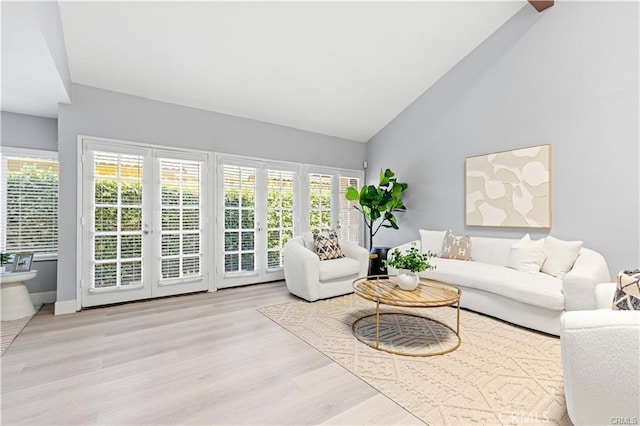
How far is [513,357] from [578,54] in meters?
3.56

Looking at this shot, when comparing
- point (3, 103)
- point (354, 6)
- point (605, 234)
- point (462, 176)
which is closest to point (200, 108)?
point (3, 103)

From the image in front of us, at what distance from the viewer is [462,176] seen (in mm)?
4789

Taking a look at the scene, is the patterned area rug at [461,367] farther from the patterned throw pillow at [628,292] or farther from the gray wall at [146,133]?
the gray wall at [146,133]

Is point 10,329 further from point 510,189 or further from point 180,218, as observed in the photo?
point 510,189

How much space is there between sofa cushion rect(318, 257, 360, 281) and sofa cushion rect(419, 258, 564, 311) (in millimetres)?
927

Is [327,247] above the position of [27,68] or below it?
below

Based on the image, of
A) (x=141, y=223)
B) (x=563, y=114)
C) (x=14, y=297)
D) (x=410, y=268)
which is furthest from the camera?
(x=141, y=223)

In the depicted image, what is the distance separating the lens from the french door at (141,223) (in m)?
3.80

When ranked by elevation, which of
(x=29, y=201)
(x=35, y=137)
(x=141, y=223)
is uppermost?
(x=35, y=137)

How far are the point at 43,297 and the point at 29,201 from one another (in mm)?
1256

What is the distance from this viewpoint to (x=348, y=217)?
6.21 meters

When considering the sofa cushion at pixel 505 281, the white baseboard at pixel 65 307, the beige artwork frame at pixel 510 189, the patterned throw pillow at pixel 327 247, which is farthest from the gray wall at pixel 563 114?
the white baseboard at pixel 65 307

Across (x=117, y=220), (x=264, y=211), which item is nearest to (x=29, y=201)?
(x=117, y=220)

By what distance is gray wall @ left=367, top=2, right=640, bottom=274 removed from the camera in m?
3.31
